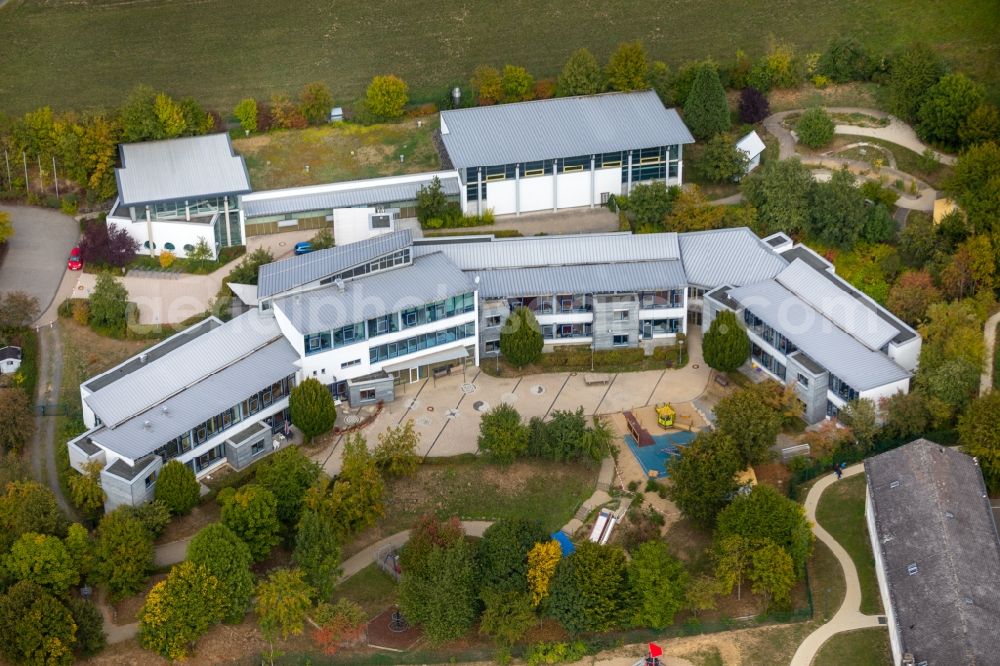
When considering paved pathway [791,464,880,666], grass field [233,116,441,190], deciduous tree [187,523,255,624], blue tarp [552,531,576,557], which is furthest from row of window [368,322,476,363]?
paved pathway [791,464,880,666]

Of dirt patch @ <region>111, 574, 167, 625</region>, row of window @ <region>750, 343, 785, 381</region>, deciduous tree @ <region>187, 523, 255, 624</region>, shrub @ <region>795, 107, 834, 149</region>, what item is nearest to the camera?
deciduous tree @ <region>187, 523, 255, 624</region>

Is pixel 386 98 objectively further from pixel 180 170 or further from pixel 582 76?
pixel 180 170

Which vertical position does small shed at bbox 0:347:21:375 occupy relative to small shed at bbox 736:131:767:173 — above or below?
below

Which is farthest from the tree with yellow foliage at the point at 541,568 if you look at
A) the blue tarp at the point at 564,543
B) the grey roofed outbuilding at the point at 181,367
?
→ the grey roofed outbuilding at the point at 181,367

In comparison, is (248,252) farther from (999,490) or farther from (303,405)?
(999,490)

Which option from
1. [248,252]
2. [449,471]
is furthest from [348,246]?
[449,471]

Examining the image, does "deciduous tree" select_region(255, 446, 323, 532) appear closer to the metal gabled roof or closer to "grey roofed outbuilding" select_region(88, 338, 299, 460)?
"grey roofed outbuilding" select_region(88, 338, 299, 460)
